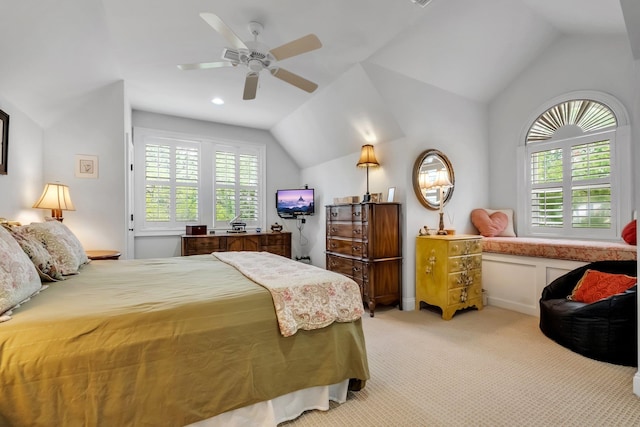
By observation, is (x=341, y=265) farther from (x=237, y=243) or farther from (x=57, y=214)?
(x=57, y=214)

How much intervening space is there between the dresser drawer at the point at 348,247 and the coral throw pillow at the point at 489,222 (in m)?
1.78

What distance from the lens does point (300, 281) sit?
1792 millimetres

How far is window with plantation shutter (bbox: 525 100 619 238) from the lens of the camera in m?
3.46

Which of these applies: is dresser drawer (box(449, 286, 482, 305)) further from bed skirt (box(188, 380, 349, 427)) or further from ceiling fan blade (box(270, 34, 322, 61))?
ceiling fan blade (box(270, 34, 322, 61))

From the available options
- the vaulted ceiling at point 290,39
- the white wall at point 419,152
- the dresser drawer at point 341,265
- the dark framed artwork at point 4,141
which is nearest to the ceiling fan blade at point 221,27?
the vaulted ceiling at point 290,39

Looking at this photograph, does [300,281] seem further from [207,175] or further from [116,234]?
[207,175]

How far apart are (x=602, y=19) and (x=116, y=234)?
5.94 m

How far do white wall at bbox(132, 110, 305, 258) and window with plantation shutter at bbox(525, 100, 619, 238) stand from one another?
385 cm

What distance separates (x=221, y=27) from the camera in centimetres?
209

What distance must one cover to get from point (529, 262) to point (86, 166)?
529cm

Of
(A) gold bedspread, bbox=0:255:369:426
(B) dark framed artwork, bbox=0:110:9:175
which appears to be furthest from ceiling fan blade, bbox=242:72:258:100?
(B) dark framed artwork, bbox=0:110:9:175

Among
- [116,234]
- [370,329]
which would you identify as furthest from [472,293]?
[116,234]

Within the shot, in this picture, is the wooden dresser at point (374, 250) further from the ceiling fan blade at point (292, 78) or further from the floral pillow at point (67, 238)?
the floral pillow at point (67, 238)

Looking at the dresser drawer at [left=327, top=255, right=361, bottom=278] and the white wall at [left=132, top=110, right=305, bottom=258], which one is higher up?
the white wall at [left=132, top=110, right=305, bottom=258]
